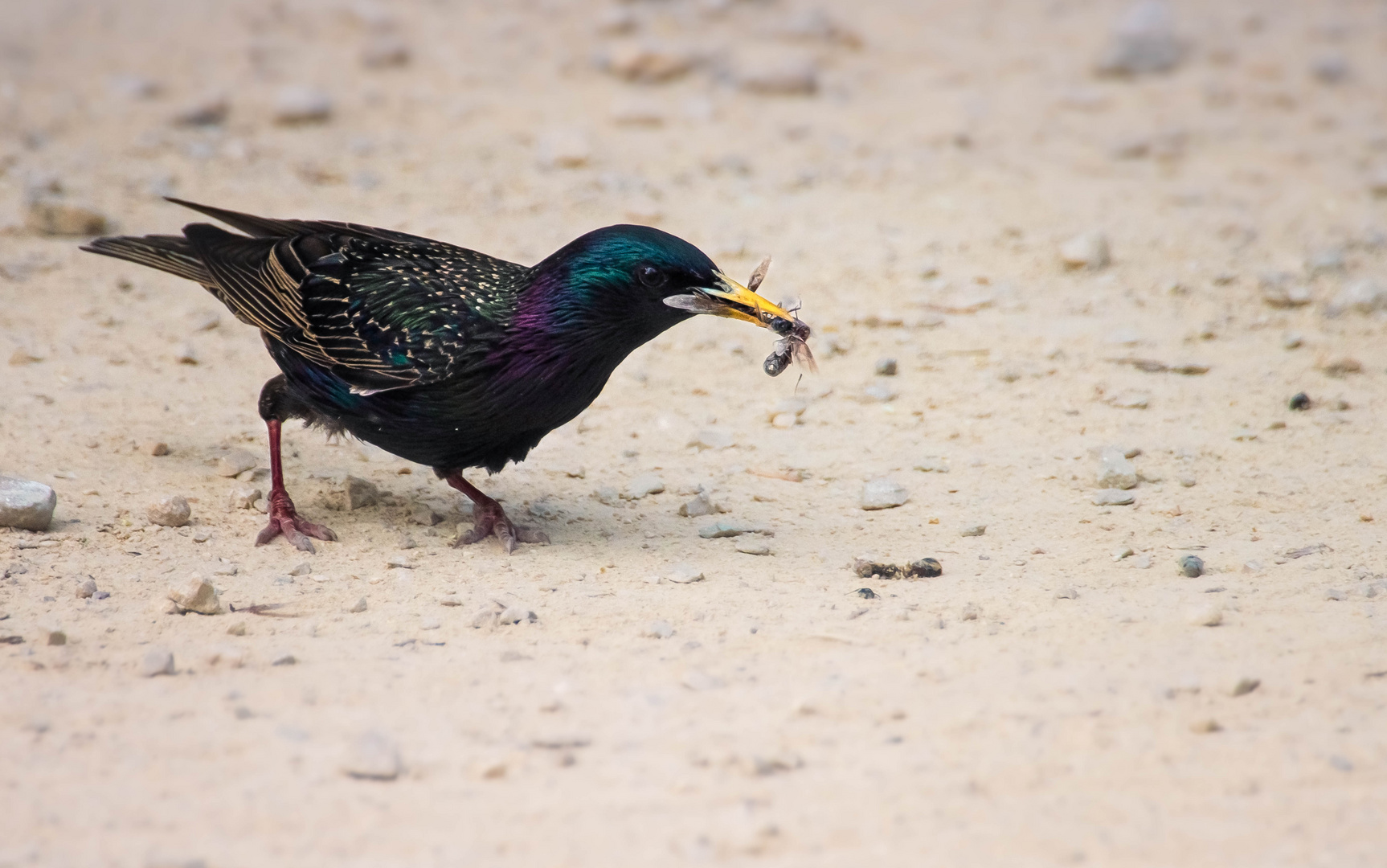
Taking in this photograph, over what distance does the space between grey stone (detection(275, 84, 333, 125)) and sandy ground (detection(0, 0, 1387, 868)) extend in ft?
0.52

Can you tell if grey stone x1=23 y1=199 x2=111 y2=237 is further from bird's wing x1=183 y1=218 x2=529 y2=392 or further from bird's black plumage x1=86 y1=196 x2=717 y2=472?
bird's black plumage x1=86 y1=196 x2=717 y2=472

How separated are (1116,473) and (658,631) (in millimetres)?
2120

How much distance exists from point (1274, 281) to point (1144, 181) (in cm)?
180

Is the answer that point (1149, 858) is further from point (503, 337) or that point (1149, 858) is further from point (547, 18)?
point (547, 18)

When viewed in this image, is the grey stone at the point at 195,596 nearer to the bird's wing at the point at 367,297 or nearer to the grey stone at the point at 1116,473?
the bird's wing at the point at 367,297

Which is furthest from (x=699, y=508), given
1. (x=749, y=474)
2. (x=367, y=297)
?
(x=367, y=297)

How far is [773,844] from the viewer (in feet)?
8.94

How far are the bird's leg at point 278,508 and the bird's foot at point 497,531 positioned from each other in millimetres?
465

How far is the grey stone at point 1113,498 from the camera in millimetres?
4859

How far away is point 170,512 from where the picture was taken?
4.51 metres

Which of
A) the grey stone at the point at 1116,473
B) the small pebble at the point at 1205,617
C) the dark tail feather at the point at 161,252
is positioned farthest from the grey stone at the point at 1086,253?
the dark tail feather at the point at 161,252

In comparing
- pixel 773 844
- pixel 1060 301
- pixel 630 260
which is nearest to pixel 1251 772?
pixel 773 844

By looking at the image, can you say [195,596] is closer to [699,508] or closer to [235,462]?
[235,462]

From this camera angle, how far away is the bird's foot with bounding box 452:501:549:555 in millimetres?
4609
